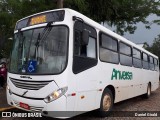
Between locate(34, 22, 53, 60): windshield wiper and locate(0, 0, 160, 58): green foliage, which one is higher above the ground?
locate(0, 0, 160, 58): green foliage

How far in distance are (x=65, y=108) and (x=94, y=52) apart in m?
2.12

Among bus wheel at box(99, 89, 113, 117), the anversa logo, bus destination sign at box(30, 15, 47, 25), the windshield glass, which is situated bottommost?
bus wheel at box(99, 89, 113, 117)

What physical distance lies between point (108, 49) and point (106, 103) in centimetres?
176

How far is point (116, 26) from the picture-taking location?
22438mm

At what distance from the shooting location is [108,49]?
8062mm

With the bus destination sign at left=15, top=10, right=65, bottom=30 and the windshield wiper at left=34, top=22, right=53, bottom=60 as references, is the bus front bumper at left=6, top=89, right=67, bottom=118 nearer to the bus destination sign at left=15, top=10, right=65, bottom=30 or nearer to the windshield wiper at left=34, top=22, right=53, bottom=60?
the windshield wiper at left=34, top=22, right=53, bottom=60

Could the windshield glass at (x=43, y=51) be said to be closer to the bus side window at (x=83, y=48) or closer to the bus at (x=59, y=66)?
the bus at (x=59, y=66)

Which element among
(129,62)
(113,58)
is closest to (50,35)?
(113,58)

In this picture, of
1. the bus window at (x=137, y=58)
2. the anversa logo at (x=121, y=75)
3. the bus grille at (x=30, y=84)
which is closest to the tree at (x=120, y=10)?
the bus window at (x=137, y=58)

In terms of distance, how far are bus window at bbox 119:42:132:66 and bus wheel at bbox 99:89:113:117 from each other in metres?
1.75

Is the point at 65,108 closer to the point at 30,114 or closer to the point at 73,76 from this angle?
the point at 73,76

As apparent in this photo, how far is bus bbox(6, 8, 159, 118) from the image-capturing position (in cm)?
583

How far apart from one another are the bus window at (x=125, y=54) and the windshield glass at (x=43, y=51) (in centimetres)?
370

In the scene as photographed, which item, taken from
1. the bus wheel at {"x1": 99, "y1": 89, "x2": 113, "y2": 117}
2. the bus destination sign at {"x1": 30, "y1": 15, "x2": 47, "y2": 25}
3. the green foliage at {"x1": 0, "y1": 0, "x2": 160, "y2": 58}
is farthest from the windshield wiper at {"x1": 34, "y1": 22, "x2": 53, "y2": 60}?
the green foliage at {"x1": 0, "y1": 0, "x2": 160, "y2": 58}
